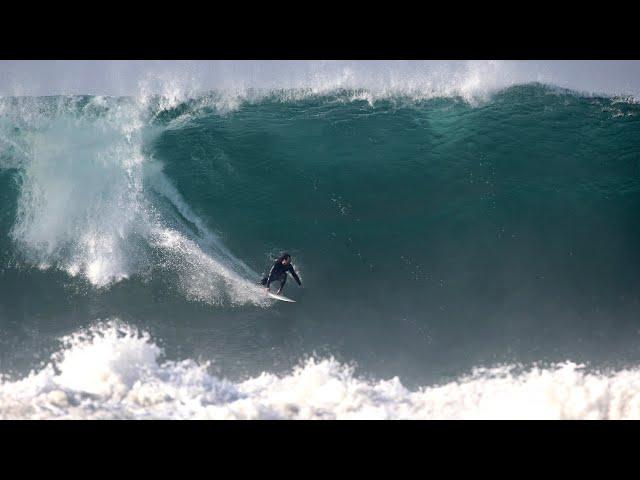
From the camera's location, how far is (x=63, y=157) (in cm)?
1459

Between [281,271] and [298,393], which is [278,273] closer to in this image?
[281,271]

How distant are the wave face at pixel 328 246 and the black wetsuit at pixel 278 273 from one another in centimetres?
54

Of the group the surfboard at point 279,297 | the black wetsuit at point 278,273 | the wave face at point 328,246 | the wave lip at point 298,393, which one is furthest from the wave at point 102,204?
the wave lip at point 298,393

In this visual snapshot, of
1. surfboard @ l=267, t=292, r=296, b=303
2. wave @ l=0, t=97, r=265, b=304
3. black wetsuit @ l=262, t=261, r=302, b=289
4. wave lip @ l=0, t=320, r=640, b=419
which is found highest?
wave @ l=0, t=97, r=265, b=304

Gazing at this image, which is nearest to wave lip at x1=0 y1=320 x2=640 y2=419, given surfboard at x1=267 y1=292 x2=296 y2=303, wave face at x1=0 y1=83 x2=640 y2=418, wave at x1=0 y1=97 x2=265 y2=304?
wave face at x1=0 y1=83 x2=640 y2=418

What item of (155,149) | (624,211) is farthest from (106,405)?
(624,211)

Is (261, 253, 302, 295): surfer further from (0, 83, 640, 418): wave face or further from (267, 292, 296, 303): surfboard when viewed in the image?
(0, 83, 640, 418): wave face

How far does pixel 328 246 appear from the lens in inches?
498

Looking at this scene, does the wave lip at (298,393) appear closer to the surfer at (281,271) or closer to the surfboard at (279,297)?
the surfboard at (279,297)

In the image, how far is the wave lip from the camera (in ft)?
33.3

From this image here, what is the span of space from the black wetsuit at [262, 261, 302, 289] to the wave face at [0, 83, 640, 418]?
21.3 inches

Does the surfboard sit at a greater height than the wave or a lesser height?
lesser

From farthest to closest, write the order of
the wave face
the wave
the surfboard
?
the wave < the surfboard < the wave face

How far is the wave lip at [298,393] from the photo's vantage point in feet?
33.3
